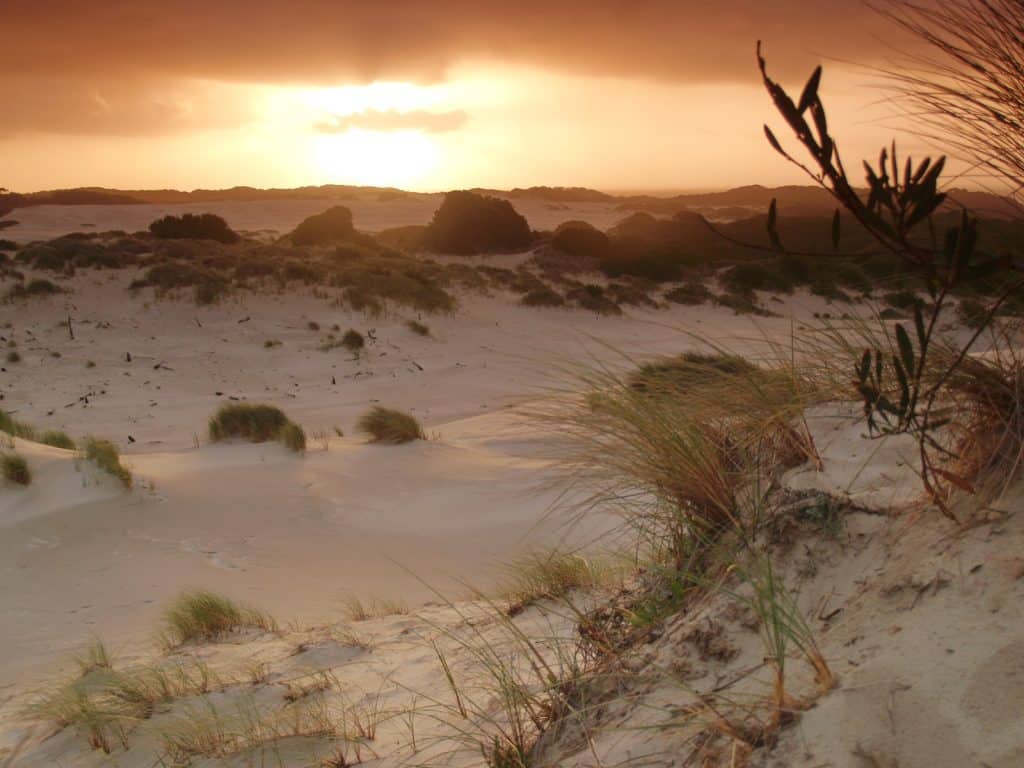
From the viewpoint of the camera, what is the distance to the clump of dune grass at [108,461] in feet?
18.6

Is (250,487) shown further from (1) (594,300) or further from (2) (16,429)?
(1) (594,300)

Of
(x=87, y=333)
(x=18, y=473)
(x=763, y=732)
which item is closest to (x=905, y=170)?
(x=763, y=732)

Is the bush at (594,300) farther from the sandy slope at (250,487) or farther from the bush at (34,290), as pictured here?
the bush at (34,290)

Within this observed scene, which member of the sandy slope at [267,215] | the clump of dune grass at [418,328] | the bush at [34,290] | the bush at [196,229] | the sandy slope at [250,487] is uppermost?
the sandy slope at [267,215]

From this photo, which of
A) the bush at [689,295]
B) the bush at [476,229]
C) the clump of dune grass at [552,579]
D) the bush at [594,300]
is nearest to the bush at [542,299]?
the bush at [594,300]

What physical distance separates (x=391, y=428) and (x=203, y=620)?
4.12 m

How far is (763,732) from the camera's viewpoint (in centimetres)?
162

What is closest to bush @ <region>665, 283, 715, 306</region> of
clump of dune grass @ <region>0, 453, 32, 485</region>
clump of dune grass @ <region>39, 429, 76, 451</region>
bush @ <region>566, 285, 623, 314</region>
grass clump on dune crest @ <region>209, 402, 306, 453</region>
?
bush @ <region>566, 285, 623, 314</region>

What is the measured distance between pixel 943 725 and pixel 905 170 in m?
1.01

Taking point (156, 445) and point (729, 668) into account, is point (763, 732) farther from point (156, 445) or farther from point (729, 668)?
point (156, 445)

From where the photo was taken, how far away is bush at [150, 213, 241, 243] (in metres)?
25.5

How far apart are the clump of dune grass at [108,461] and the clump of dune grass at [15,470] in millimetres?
414

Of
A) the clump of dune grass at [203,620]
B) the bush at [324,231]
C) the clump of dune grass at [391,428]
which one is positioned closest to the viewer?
the clump of dune grass at [203,620]

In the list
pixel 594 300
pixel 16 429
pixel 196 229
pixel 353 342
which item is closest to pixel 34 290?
pixel 353 342
